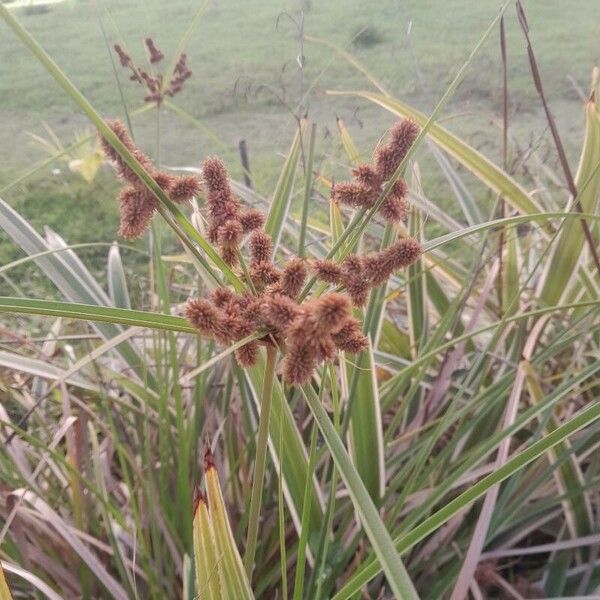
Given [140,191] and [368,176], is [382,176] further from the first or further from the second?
[140,191]

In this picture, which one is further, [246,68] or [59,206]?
[246,68]

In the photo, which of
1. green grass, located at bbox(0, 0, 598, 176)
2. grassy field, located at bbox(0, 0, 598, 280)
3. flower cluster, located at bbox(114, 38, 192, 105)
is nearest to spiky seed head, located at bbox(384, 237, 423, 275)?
flower cluster, located at bbox(114, 38, 192, 105)

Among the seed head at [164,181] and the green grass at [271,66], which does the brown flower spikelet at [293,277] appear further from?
the green grass at [271,66]

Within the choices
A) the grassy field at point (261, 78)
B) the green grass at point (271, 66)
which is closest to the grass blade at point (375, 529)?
the grassy field at point (261, 78)

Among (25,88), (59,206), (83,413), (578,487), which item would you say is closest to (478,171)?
(578,487)

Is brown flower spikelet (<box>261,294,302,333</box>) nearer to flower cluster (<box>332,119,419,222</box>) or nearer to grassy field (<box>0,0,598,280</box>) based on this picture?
flower cluster (<box>332,119,419,222</box>)

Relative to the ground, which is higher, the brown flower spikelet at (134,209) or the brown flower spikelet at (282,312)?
the brown flower spikelet at (134,209)

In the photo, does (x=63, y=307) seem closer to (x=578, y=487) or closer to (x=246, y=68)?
(x=578, y=487)
